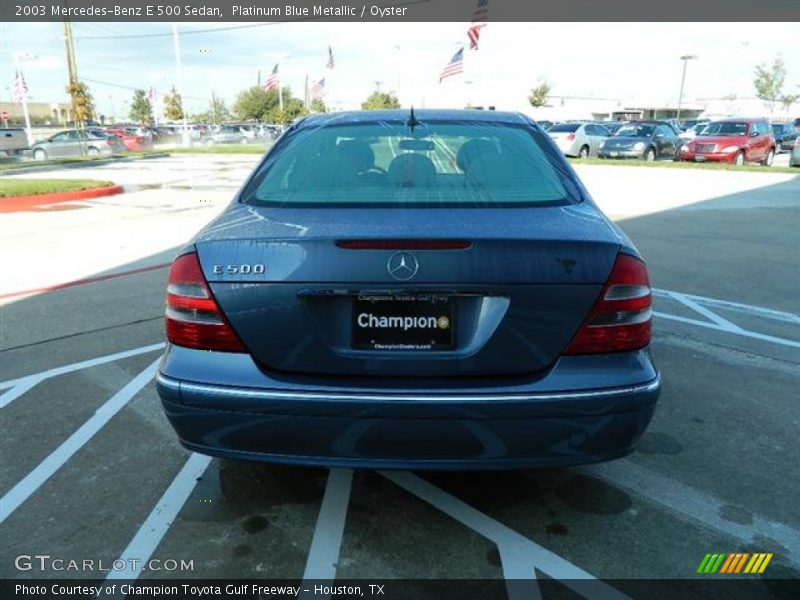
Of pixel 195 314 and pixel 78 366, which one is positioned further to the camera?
pixel 78 366

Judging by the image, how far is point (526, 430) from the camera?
2199 millimetres

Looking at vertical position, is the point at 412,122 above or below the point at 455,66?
below

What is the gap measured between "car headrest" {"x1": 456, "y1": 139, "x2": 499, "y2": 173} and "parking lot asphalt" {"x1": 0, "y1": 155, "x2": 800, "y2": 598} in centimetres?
151

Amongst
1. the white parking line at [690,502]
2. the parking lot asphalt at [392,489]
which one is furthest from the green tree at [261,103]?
the white parking line at [690,502]

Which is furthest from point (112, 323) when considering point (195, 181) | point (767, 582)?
point (195, 181)

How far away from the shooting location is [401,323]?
7.23 ft

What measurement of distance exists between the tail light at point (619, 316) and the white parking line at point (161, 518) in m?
1.80

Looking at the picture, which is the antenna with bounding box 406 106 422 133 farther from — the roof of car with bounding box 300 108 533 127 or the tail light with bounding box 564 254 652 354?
the tail light with bounding box 564 254 652 354

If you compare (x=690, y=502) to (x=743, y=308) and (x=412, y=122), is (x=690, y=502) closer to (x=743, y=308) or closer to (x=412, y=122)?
(x=412, y=122)

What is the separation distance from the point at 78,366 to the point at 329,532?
2707 mm

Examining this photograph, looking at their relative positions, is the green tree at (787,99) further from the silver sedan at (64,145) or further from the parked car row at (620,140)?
the silver sedan at (64,145)

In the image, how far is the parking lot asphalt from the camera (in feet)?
8.10

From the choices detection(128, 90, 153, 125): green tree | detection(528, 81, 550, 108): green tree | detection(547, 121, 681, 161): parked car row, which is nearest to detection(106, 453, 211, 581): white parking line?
detection(547, 121, 681, 161): parked car row
